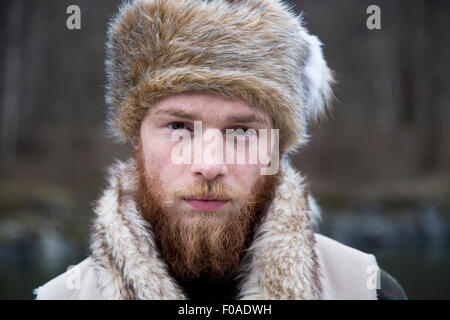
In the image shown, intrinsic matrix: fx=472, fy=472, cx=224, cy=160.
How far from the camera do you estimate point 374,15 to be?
6.87ft

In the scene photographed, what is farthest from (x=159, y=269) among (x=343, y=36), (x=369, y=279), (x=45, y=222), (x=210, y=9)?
(x=343, y=36)

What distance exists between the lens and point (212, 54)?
5.73ft

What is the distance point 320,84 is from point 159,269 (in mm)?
1085

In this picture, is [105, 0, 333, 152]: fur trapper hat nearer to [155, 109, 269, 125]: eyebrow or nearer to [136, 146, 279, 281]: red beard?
[155, 109, 269, 125]: eyebrow

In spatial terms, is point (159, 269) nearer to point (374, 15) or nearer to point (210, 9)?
point (210, 9)

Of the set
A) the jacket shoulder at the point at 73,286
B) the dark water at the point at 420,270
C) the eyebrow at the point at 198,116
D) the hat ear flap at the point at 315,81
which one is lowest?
the dark water at the point at 420,270

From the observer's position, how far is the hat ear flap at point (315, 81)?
6.65ft

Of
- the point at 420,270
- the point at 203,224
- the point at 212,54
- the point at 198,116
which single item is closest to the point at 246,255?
the point at 203,224

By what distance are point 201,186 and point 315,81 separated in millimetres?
772

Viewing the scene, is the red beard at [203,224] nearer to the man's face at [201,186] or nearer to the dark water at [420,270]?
the man's face at [201,186]

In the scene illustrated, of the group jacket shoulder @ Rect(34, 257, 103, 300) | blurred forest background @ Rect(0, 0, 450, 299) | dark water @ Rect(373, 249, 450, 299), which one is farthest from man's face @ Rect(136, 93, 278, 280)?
blurred forest background @ Rect(0, 0, 450, 299)

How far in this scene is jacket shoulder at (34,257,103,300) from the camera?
177 cm

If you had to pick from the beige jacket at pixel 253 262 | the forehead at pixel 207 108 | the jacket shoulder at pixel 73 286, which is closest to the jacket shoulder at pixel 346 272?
the beige jacket at pixel 253 262

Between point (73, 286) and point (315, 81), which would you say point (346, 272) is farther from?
point (73, 286)
